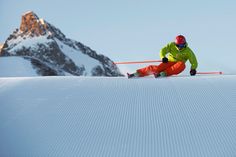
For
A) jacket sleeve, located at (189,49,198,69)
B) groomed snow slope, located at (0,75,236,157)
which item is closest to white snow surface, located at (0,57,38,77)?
jacket sleeve, located at (189,49,198,69)

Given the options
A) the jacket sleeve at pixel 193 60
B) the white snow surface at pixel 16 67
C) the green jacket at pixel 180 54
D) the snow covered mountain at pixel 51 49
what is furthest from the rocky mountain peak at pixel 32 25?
the jacket sleeve at pixel 193 60

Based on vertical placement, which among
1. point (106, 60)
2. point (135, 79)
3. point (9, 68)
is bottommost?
point (106, 60)

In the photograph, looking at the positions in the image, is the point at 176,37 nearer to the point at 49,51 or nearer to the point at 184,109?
the point at 184,109

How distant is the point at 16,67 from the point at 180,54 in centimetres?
6828

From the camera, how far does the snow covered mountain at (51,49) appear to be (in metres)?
145

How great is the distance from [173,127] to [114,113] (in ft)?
4.70

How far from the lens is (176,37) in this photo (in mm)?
14031

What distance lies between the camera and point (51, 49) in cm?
Result: 15375

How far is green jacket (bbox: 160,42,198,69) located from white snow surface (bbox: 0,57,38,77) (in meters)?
61.3

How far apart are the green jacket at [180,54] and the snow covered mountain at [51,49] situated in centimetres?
12094

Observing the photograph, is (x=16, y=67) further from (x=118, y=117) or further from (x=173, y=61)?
(x=118, y=117)

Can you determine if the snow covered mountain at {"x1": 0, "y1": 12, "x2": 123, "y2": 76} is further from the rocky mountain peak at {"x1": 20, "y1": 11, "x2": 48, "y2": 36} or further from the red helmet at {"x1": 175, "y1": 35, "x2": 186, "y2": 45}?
the red helmet at {"x1": 175, "y1": 35, "x2": 186, "y2": 45}

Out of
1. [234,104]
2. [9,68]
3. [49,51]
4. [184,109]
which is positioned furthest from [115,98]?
[49,51]

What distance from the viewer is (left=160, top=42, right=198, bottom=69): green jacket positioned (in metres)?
14.1
